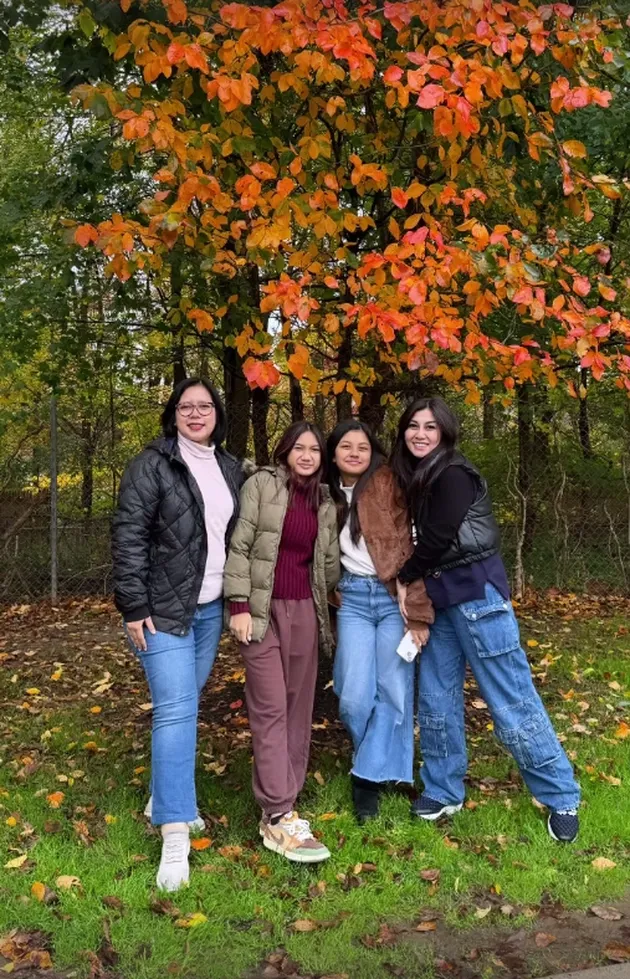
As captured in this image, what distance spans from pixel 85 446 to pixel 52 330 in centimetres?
139

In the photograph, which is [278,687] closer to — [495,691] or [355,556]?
[355,556]

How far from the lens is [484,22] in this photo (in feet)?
11.7

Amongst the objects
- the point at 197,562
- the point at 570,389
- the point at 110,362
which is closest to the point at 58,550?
the point at 110,362

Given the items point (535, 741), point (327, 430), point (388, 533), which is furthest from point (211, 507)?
point (327, 430)

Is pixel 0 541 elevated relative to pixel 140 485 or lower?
lower

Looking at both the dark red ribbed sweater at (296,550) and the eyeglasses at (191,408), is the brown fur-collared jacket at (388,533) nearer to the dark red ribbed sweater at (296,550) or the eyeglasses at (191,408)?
the dark red ribbed sweater at (296,550)

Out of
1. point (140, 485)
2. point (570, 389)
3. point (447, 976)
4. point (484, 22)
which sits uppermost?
point (484, 22)

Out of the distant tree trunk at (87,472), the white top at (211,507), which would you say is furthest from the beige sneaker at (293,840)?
the distant tree trunk at (87,472)

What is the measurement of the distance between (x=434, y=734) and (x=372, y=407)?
2.42 m

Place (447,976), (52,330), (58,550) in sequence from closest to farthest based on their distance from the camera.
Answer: (447,976)
(52,330)
(58,550)

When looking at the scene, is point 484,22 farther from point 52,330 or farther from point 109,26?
point 52,330

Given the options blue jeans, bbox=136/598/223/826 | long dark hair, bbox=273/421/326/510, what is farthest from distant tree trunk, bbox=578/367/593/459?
blue jeans, bbox=136/598/223/826

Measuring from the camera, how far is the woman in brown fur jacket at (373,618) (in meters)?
3.89

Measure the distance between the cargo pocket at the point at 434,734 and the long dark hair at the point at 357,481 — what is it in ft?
3.07
